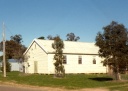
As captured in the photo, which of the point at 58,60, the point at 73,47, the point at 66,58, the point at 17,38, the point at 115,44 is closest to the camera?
the point at 115,44

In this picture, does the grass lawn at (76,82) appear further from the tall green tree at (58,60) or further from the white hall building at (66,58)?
the white hall building at (66,58)

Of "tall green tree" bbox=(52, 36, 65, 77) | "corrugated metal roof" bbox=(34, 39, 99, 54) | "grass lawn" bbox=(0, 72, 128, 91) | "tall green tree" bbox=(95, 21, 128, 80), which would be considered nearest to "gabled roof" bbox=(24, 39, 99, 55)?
"corrugated metal roof" bbox=(34, 39, 99, 54)

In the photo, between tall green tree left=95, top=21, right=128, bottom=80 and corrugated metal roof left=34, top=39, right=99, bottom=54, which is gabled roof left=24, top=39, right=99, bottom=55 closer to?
corrugated metal roof left=34, top=39, right=99, bottom=54

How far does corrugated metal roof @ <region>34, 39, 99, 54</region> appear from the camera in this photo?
45.3m

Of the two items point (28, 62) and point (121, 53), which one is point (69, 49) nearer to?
point (28, 62)

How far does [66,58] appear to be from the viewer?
45625mm

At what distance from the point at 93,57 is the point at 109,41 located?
754 inches

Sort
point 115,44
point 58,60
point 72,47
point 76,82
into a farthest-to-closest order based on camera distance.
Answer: point 72,47, point 58,60, point 115,44, point 76,82

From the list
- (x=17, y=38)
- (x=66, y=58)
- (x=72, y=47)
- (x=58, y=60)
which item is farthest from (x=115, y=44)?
(x=17, y=38)

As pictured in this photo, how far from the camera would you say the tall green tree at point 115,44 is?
29.2 m

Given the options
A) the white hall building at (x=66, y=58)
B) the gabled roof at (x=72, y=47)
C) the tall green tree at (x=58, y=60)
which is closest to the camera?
the tall green tree at (x=58, y=60)

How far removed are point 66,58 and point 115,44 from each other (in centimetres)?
1715

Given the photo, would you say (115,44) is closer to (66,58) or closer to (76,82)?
(76,82)

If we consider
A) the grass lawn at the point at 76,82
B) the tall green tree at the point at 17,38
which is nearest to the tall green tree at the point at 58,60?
the grass lawn at the point at 76,82
